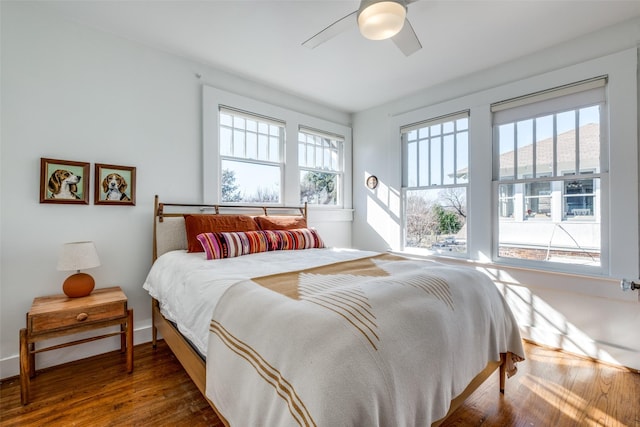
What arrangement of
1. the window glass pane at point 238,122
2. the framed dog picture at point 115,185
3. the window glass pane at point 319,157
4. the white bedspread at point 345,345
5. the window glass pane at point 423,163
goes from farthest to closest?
the window glass pane at point 319,157
the window glass pane at point 423,163
the window glass pane at point 238,122
the framed dog picture at point 115,185
the white bedspread at point 345,345

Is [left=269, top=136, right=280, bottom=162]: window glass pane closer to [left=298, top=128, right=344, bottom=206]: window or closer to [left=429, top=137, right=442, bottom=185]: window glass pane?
[left=298, top=128, right=344, bottom=206]: window

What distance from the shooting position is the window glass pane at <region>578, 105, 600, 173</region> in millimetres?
2428

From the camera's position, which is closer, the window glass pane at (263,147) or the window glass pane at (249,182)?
the window glass pane at (249,182)

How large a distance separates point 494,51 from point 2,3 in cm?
401

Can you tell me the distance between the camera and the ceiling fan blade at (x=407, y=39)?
185cm

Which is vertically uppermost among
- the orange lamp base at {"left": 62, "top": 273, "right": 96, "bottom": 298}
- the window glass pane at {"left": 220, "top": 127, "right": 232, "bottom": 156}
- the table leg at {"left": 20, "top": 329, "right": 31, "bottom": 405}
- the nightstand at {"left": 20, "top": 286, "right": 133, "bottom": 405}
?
the window glass pane at {"left": 220, "top": 127, "right": 232, "bottom": 156}

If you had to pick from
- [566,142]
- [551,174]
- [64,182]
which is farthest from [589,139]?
[64,182]

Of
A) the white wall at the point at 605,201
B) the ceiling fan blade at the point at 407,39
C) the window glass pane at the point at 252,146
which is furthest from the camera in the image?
the window glass pane at the point at 252,146

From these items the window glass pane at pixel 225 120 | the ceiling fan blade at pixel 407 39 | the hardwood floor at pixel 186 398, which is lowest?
the hardwood floor at pixel 186 398

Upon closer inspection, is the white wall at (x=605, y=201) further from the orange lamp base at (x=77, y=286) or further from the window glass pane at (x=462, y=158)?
the orange lamp base at (x=77, y=286)

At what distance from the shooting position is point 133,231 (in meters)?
2.50

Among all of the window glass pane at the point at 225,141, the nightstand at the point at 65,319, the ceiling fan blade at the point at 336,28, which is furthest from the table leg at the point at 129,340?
the ceiling fan blade at the point at 336,28

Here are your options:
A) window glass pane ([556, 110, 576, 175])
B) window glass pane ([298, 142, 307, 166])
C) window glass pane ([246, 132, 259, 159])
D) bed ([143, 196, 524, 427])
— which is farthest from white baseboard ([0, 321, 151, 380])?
window glass pane ([556, 110, 576, 175])

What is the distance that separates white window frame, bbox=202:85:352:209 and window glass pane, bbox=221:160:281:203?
3.9 inches
